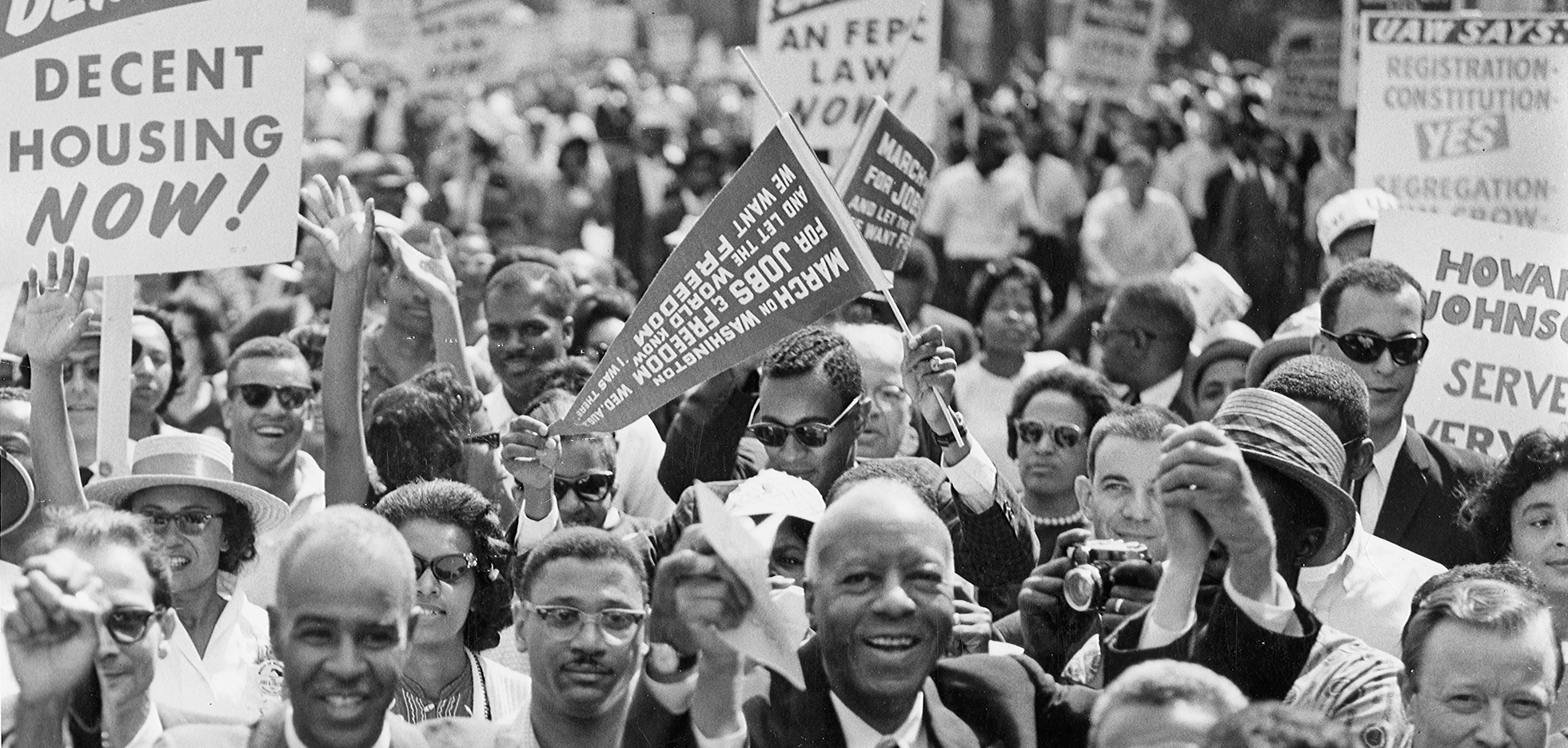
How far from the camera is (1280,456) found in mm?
4922

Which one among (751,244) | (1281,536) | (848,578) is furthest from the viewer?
(751,244)

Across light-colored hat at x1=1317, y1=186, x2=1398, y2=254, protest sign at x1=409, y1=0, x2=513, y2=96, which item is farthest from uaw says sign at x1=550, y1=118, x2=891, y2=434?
protest sign at x1=409, y1=0, x2=513, y2=96

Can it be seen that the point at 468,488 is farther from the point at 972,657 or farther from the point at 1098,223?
the point at 1098,223

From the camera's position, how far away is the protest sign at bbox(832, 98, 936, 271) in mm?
7559

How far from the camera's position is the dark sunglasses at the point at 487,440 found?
22.4 feet

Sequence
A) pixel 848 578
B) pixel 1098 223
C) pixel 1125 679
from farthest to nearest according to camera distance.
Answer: pixel 1098 223 → pixel 848 578 → pixel 1125 679

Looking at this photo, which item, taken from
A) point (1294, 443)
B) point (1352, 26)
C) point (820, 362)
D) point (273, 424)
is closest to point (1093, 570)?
point (1294, 443)

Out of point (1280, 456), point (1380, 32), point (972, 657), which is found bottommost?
point (972, 657)

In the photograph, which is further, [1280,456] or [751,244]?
[751,244]

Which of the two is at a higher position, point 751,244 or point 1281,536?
point 751,244

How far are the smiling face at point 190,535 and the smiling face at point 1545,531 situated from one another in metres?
3.00

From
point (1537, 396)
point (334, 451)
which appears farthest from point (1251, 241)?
point (334, 451)

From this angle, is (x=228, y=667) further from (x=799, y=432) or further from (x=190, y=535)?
(x=799, y=432)

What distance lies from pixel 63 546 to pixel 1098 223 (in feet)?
39.0
